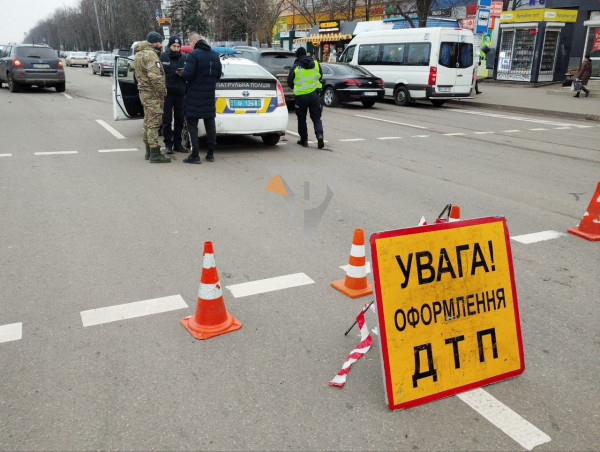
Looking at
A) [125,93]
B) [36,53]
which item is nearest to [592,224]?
[125,93]

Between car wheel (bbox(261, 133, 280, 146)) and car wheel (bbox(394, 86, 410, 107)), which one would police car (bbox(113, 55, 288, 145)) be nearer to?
car wheel (bbox(261, 133, 280, 146))

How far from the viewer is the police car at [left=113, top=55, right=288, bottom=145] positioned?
8.95 meters

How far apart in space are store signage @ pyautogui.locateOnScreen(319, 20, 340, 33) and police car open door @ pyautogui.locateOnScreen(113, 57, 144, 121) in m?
28.3

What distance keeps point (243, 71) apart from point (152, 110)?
2.08 metres

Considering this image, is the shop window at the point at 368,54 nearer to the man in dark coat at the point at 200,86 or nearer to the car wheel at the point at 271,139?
the car wheel at the point at 271,139

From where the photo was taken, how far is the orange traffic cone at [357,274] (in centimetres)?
406

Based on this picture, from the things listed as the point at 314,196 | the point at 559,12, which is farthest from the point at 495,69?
the point at 314,196

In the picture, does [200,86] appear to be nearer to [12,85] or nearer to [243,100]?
[243,100]

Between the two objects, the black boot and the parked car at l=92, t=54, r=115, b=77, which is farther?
the parked car at l=92, t=54, r=115, b=77

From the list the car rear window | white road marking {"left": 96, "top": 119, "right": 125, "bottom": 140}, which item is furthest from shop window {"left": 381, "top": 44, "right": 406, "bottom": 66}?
the car rear window

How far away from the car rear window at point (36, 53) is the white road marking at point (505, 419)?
21030 mm

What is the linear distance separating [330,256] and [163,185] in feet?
10.9

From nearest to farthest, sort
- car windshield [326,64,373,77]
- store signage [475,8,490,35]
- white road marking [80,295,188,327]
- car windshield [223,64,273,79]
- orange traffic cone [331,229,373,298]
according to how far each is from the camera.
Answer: white road marking [80,295,188,327] → orange traffic cone [331,229,373,298] → car windshield [223,64,273,79] → car windshield [326,64,373,77] → store signage [475,8,490,35]

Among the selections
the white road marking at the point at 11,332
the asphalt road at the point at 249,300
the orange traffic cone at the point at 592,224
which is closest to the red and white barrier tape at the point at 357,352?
the asphalt road at the point at 249,300
